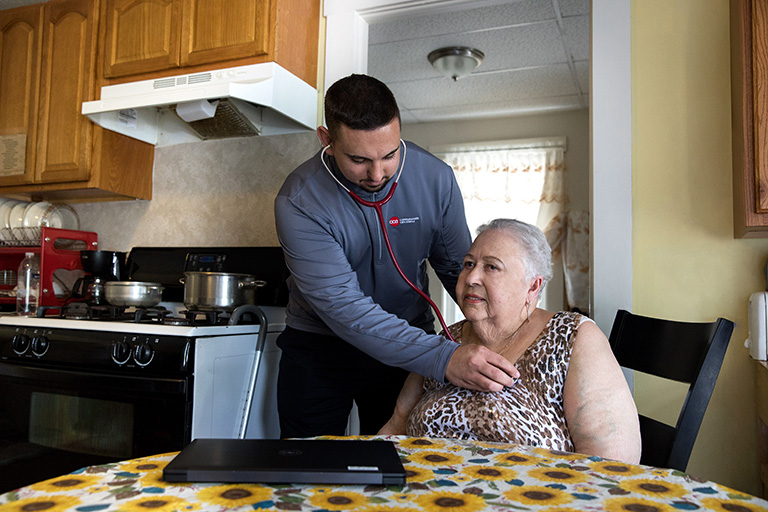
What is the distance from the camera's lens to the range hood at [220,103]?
85.7 inches

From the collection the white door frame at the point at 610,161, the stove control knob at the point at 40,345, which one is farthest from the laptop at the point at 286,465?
the stove control knob at the point at 40,345

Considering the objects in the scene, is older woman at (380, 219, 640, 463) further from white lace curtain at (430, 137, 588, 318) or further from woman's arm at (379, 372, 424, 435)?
white lace curtain at (430, 137, 588, 318)

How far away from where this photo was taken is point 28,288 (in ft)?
8.63

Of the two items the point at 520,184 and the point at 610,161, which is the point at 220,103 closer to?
the point at 610,161

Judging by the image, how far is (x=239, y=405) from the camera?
78.7 inches

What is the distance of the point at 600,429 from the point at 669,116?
3.86 ft

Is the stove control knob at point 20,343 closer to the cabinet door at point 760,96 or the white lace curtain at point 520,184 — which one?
the cabinet door at point 760,96

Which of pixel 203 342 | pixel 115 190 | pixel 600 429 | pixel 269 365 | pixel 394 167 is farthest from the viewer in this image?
pixel 115 190

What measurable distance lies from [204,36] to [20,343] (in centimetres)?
131

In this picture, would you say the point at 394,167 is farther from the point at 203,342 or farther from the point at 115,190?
the point at 115,190

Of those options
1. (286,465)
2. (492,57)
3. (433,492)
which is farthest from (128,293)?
(492,57)

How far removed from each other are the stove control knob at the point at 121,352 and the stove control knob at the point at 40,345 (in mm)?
303

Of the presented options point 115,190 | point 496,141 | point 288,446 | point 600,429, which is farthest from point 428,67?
point 288,446

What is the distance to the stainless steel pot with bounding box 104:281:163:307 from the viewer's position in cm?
223
